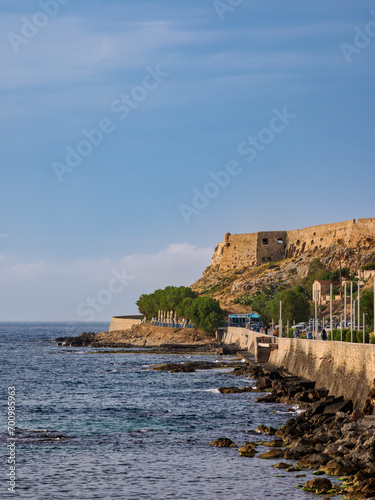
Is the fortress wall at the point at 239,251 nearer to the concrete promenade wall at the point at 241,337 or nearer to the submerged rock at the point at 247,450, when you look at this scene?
the concrete promenade wall at the point at 241,337

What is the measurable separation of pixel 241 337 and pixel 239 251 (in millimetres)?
68566

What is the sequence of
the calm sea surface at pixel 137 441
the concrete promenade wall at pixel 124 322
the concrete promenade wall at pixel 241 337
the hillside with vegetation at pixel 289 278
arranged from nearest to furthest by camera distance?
the calm sea surface at pixel 137 441, the concrete promenade wall at pixel 241 337, the hillside with vegetation at pixel 289 278, the concrete promenade wall at pixel 124 322

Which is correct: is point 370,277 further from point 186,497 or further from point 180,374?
point 186,497

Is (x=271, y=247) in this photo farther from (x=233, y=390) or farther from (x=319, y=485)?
(x=319, y=485)

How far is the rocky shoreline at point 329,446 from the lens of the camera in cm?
1797

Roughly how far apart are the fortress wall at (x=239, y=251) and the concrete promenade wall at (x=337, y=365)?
100198 mm

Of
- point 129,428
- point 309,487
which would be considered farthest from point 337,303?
point 309,487

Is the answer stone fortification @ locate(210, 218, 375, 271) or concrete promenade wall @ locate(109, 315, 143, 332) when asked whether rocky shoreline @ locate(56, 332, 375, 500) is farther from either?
stone fortification @ locate(210, 218, 375, 271)

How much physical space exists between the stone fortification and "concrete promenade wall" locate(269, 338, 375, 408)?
258ft

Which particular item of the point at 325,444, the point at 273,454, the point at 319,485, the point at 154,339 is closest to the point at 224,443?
the point at 273,454

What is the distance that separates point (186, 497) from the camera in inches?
724

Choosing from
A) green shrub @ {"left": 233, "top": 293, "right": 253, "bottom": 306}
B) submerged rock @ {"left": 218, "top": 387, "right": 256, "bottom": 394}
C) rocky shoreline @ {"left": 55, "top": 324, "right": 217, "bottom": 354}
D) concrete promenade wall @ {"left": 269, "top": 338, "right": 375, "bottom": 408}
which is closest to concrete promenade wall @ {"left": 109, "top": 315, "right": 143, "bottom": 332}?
rocky shoreline @ {"left": 55, "top": 324, "right": 217, "bottom": 354}

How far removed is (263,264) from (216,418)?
381ft

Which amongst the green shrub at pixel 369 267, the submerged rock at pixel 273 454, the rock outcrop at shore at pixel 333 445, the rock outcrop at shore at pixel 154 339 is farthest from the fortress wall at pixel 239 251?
the submerged rock at pixel 273 454
